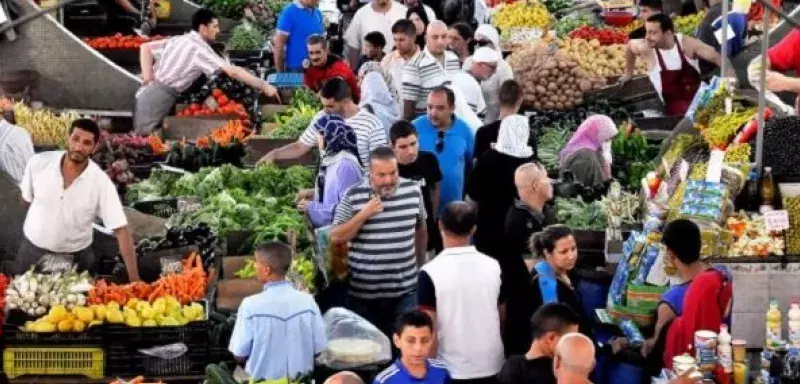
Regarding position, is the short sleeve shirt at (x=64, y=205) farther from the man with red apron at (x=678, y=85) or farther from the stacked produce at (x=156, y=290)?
the man with red apron at (x=678, y=85)

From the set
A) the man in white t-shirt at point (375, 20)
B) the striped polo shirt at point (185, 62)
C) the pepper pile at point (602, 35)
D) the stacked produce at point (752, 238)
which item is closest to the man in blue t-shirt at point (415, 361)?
the stacked produce at point (752, 238)

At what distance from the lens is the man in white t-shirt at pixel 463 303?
30.2 ft

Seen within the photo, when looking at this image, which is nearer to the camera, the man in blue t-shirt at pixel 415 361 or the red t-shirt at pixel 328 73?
the man in blue t-shirt at pixel 415 361

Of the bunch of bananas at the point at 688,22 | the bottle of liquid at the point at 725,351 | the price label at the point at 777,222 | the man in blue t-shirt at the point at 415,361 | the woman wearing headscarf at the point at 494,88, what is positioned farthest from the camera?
the bunch of bananas at the point at 688,22

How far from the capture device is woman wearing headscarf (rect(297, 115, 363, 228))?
36.2 feet

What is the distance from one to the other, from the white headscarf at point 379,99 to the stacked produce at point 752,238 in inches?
149

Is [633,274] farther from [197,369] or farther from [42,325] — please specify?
[42,325]

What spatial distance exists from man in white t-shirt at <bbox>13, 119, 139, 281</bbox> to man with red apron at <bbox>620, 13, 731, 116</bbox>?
18.0ft

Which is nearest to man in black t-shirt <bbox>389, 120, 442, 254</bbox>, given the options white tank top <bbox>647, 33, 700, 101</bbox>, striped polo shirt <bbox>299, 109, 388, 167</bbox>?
striped polo shirt <bbox>299, 109, 388, 167</bbox>

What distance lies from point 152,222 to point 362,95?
2.05 m

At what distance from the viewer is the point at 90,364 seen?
33.2ft

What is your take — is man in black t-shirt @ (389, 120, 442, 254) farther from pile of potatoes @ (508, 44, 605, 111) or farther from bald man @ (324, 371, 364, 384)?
pile of potatoes @ (508, 44, 605, 111)

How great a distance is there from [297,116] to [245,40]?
12.9 feet

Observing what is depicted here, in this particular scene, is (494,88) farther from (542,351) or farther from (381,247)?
(542,351)
